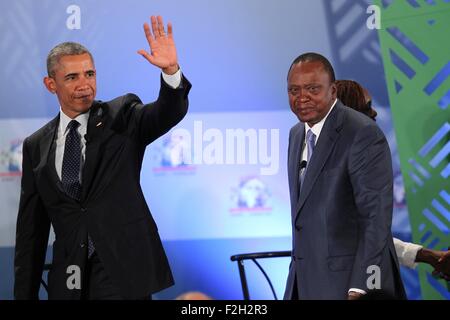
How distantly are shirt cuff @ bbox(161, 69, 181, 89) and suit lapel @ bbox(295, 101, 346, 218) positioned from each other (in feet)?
2.06

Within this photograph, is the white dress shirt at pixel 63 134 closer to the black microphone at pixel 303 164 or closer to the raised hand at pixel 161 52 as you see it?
the raised hand at pixel 161 52

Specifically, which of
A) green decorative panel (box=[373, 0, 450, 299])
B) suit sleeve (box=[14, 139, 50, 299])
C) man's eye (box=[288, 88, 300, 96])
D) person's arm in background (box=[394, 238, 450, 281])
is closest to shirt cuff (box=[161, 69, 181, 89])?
man's eye (box=[288, 88, 300, 96])

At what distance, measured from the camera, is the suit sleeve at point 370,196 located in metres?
2.98

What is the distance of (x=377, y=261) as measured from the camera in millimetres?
2984

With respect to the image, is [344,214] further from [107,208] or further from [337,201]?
[107,208]

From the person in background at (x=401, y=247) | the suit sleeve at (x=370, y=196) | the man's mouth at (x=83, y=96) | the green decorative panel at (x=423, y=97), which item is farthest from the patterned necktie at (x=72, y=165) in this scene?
the green decorative panel at (x=423, y=97)

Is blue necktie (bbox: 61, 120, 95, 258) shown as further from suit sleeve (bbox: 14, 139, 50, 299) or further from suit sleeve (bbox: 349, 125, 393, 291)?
suit sleeve (bbox: 349, 125, 393, 291)

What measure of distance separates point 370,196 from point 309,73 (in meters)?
0.59

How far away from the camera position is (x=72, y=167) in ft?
10.6

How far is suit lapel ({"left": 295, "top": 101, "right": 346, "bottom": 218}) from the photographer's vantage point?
10.3 feet

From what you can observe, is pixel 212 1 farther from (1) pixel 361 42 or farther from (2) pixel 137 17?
(1) pixel 361 42

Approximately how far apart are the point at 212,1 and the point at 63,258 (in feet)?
7.33
